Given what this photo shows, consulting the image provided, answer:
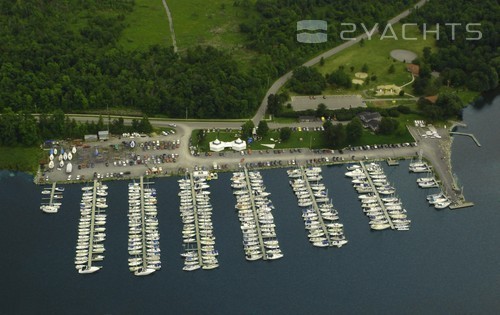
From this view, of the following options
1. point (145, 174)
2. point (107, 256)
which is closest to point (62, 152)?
point (145, 174)

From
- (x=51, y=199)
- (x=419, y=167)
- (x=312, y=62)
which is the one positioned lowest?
(x=51, y=199)

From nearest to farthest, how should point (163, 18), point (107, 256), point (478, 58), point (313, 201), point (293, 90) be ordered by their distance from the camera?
point (107, 256) → point (313, 201) → point (293, 90) → point (478, 58) → point (163, 18)

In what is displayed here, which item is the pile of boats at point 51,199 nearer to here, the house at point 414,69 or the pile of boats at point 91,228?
the pile of boats at point 91,228

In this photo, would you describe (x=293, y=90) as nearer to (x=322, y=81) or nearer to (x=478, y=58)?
(x=322, y=81)

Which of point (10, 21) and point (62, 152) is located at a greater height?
point (10, 21)

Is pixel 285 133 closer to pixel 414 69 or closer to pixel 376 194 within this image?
pixel 376 194

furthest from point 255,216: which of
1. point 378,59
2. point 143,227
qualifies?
point 378,59

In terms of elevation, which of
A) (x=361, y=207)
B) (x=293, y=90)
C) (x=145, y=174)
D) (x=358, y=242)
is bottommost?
(x=358, y=242)
